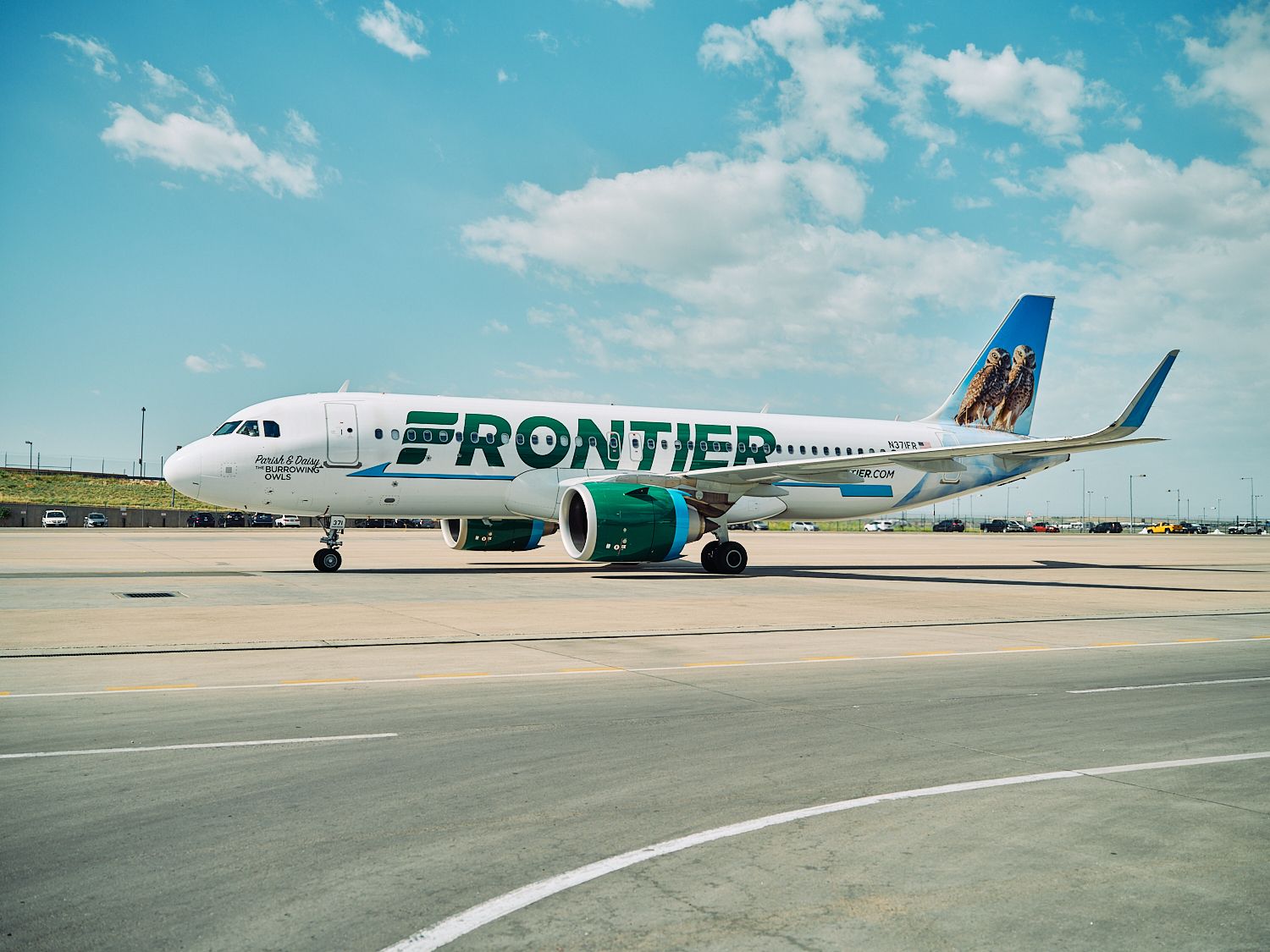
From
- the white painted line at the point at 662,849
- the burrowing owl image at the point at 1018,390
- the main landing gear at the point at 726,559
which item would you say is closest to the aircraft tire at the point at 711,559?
the main landing gear at the point at 726,559

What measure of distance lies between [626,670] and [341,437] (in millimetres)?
15740

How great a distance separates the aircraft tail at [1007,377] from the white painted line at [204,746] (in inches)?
1239

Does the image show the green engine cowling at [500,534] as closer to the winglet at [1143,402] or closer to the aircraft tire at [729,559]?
the aircraft tire at [729,559]

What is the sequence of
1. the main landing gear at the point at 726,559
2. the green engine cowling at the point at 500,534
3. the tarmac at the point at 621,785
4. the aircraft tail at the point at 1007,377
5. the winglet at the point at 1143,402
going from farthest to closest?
the aircraft tail at the point at 1007,377, the green engine cowling at the point at 500,534, the main landing gear at the point at 726,559, the winglet at the point at 1143,402, the tarmac at the point at 621,785

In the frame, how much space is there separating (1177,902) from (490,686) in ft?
22.6

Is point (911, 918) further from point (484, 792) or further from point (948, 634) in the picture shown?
point (948, 634)

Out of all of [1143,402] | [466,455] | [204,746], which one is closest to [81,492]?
[466,455]

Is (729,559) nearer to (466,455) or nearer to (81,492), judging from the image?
(466,455)

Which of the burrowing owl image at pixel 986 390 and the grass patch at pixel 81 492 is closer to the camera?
the burrowing owl image at pixel 986 390

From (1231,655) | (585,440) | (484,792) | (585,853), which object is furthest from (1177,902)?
(585,440)

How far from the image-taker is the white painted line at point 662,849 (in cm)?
430

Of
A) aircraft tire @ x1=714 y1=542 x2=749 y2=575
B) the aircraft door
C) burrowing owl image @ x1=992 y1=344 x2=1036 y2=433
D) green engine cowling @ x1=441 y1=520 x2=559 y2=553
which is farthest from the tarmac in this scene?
burrowing owl image @ x1=992 y1=344 x2=1036 y2=433

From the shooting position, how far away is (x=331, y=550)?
1013 inches

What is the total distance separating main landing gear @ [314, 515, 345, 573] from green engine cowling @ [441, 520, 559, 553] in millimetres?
5084
